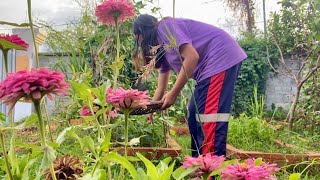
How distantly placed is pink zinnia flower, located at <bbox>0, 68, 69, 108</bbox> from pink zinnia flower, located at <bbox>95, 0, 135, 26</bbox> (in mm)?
738

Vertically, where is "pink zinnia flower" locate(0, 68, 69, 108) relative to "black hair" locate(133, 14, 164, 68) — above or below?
below

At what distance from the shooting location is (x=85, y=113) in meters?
1.13

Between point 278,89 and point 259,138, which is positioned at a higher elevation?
point 259,138

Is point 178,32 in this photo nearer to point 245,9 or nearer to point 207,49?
point 207,49

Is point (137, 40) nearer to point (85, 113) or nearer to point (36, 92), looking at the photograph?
point (85, 113)

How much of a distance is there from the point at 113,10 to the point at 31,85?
31.0 inches

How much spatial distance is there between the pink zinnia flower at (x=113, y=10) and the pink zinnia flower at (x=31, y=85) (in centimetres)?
74

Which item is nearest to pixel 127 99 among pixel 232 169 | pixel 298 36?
pixel 232 169

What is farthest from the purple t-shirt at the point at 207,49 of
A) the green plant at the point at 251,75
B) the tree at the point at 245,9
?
the tree at the point at 245,9

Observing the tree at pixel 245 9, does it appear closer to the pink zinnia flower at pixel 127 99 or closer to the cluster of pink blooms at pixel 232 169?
the pink zinnia flower at pixel 127 99

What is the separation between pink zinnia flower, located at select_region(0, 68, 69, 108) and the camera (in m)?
0.55

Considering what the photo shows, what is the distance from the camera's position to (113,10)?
1308 mm

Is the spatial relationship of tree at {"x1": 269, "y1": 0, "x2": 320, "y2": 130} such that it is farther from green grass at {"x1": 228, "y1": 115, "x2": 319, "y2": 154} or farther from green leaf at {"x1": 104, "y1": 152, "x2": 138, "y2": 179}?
green leaf at {"x1": 104, "y1": 152, "x2": 138, "y2": 179}

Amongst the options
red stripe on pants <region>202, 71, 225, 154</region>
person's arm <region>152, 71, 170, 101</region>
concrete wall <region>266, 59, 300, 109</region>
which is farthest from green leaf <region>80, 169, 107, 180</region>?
concrete wall <region>266, 59, 300, 109</region>
